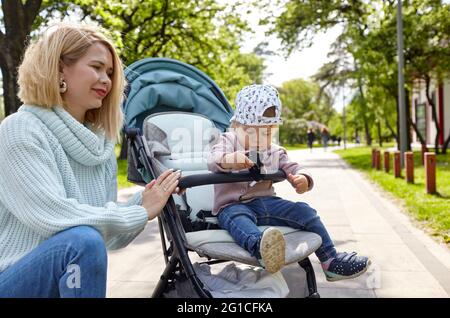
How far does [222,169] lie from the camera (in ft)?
7.89

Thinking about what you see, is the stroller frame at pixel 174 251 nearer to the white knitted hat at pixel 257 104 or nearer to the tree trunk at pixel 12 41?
the white knitted hat at pixel 257 104

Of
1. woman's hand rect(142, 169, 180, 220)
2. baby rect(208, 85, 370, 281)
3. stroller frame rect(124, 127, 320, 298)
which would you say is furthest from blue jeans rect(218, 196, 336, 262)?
woman's hand rect(142, 169, 180, 220)

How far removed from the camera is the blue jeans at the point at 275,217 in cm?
237

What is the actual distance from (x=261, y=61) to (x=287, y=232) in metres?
46.6

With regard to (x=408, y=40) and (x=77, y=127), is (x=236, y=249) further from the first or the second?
(x=408, y=40)

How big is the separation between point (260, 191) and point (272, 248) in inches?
24.0

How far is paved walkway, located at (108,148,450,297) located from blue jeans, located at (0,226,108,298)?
1.78 m

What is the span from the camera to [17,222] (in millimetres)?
1709

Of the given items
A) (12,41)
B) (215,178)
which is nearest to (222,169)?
(215,178)

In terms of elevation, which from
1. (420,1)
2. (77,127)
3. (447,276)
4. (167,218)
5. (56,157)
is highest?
(420,1)

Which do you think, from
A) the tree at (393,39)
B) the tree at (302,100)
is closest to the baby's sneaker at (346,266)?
the tree at (393,39)

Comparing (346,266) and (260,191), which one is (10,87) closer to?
(260,191)

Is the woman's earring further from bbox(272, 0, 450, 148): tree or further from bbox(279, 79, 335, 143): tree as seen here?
bbox(279, 79, 335, 143): tree
